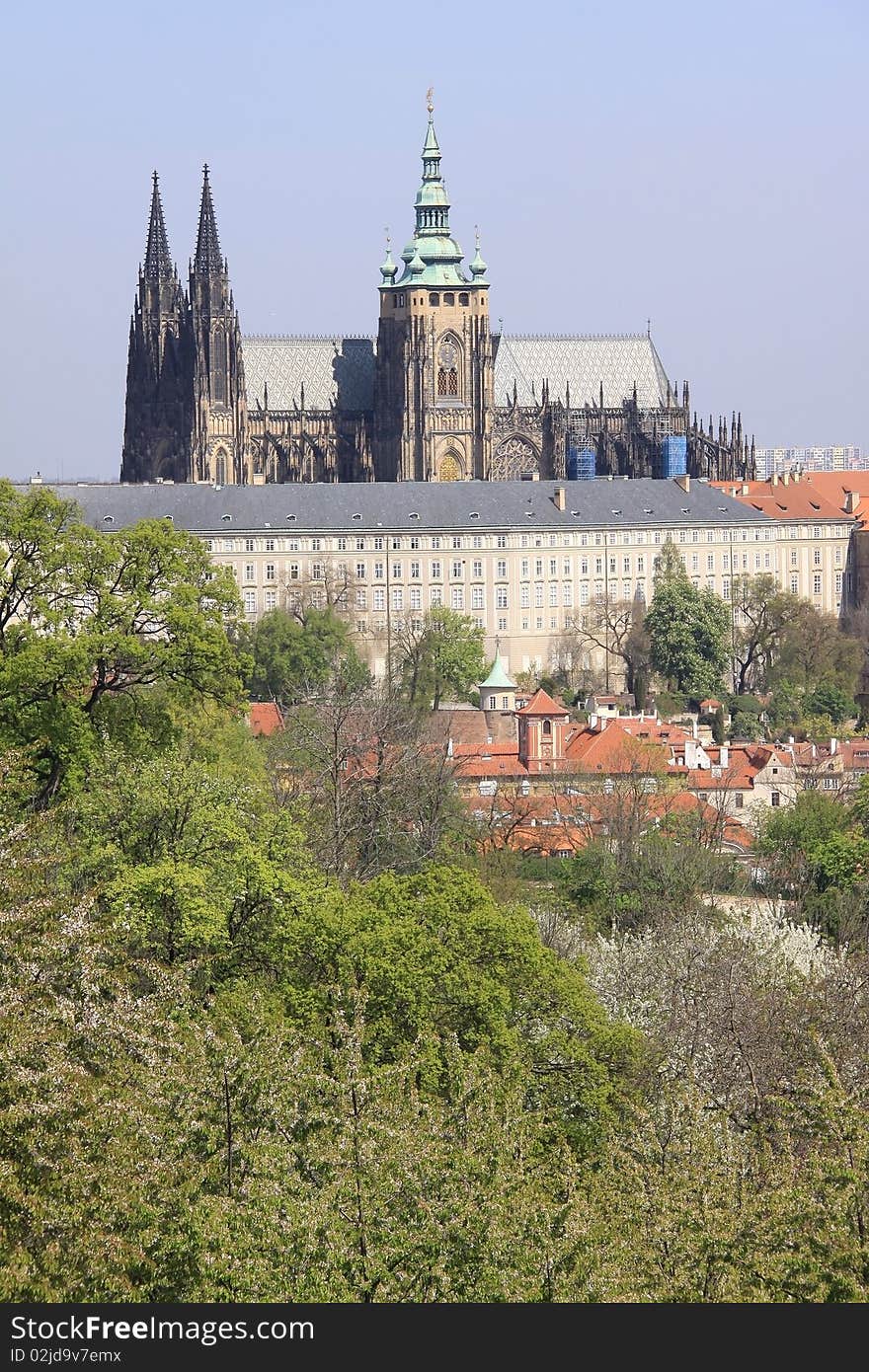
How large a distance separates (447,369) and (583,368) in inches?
590

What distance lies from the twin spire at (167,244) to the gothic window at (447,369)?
1285cm

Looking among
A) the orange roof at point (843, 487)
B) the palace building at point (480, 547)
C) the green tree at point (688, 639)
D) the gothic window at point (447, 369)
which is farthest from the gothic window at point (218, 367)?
the green tree at point (688, 639)

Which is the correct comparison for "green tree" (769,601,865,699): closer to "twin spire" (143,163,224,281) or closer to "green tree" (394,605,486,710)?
"green tree" (394,605,486,710)

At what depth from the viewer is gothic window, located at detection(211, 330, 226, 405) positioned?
153500mm

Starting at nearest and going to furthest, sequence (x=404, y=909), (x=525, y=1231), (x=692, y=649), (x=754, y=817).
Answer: (x=525, y=1231) → (x=404, y=909) → (x=754, y=817) → (x=692, y=649)

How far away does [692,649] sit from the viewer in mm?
123250

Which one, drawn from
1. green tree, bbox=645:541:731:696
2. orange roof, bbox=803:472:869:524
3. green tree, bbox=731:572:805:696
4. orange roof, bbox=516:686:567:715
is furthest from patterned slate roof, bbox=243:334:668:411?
orange roof, bbox=516:686:567:715

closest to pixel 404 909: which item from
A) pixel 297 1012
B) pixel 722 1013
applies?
pixel 297 1012

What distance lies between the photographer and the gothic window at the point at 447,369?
157125mm

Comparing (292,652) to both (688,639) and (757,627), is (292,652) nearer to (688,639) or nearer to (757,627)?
(688,639)

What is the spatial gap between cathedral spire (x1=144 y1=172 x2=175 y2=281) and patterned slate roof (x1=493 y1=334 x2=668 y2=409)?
65.6 feet

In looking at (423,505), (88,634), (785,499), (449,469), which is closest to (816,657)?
(423,505)
